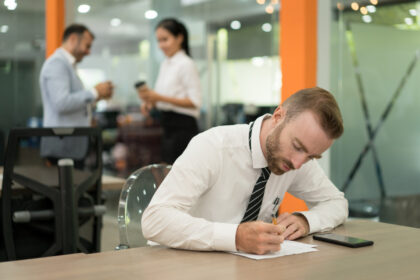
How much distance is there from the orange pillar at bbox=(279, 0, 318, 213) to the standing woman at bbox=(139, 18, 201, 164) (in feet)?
2.59

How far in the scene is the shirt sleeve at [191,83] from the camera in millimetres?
4574

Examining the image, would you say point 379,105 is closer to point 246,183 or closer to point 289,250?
point 246,183

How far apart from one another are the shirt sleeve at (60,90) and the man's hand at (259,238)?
2677 millimetres

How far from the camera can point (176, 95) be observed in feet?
15.3

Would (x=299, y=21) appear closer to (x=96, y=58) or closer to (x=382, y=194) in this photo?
(x=382, y=194)

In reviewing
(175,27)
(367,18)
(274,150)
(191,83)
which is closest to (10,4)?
(175,27)

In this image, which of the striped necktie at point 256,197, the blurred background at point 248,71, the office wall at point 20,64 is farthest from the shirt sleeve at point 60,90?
the office wall at point 20,64

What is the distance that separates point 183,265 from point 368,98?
2.93 m

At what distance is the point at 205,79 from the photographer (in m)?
5.91

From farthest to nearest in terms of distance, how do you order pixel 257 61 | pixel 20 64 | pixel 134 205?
pixel 20 64 < pixel 257 61 < pixel 134 205

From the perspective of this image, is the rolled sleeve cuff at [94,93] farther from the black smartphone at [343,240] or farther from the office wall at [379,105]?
the black smartphone at [343,240]

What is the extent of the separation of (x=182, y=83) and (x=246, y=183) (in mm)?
2702

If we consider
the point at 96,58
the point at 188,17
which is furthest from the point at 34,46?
the point at 188,17

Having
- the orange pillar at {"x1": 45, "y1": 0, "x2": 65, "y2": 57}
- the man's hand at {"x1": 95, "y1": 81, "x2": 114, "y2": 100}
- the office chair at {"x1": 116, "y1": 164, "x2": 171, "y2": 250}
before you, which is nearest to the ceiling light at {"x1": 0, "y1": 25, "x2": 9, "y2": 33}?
the orange pillar at {"x1": 45, "y1": 0, "x2": 65, "y2": 57}
